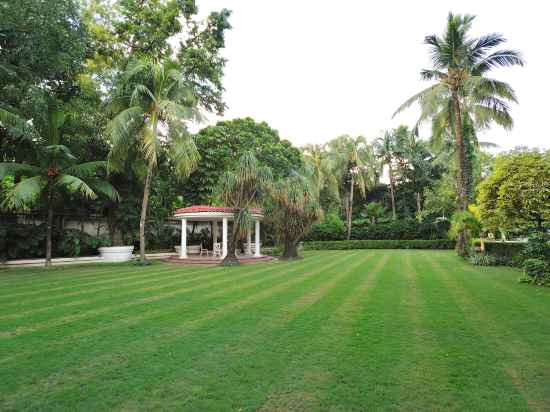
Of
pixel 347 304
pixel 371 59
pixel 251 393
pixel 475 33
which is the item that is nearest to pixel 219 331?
pixel 251 393

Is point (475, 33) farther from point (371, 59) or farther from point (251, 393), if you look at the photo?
point (251, 393)

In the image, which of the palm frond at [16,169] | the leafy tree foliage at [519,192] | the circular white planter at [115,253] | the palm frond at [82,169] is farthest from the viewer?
the circular white planter at [115,253]

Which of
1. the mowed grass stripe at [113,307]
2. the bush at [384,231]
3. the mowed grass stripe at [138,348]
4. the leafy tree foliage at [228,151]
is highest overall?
the leafy tree foliage at [228,151]

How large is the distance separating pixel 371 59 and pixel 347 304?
1294 cm

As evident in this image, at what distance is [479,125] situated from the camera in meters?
17.8

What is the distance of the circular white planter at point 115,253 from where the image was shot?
1762cm

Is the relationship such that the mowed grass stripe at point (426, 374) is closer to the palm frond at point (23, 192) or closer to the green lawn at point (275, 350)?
the green lawn at point (275, 350)

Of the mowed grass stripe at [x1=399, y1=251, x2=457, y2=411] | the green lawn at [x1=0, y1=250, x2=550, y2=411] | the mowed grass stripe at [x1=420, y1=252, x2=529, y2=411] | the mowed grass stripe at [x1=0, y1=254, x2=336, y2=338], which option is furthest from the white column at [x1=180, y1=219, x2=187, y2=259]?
the mowed grass stripe at [x1=399, y1=251, x2=457, y2=411]

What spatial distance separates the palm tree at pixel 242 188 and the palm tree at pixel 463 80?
28.4 feet

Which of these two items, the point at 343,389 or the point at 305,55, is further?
the point at 305,55

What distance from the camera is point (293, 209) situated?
1703cm

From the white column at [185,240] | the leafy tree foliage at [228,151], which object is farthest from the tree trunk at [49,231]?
the leafy tree foliage at [228,151]

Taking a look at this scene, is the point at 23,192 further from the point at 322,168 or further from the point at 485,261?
the point at 322,168

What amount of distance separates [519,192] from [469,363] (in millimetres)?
9080
